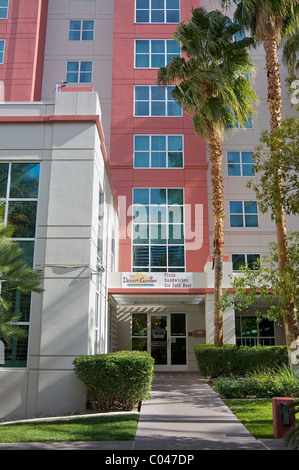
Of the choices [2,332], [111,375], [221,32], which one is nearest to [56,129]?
[2,332]

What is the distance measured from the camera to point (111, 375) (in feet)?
34.7

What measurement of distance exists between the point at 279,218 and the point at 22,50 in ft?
62.9

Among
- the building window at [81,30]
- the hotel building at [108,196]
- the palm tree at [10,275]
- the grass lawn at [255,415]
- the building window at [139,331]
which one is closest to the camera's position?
the grass lawn at [255,415]

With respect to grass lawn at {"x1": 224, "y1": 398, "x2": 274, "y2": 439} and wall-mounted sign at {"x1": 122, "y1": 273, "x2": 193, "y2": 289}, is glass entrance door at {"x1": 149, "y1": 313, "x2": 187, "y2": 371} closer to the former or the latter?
wall-mounted sign at {"x1": 122, "y1": 273, "x2": 193, "y2": 289}

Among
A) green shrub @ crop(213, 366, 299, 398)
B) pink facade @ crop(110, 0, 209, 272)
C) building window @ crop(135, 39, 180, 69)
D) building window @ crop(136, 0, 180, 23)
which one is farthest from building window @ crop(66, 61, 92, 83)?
green shrub @ crop(213, 366, 299, 398)

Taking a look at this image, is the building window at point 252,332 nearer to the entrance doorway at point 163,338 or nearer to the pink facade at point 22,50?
the entrance doorway at point 163,338

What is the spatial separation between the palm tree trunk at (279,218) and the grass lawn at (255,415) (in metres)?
2.53

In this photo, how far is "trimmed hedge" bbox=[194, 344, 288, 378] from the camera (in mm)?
14891

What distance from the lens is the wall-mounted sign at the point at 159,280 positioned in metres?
18.9

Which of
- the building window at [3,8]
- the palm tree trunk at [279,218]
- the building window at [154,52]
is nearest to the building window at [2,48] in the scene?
the building window at [3,8]

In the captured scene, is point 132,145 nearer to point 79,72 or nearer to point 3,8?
point 79,72

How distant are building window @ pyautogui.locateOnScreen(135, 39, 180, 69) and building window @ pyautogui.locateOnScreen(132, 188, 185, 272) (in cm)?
770

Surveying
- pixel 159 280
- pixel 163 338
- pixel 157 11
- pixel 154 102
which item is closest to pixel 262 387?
pixel 159 280

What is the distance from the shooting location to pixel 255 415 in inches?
383
